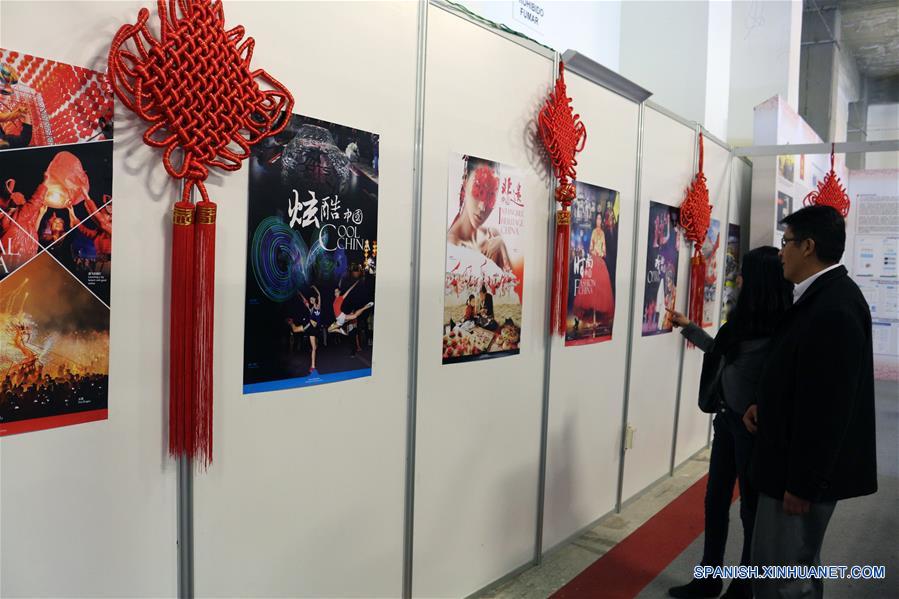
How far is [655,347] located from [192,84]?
10.2 feet

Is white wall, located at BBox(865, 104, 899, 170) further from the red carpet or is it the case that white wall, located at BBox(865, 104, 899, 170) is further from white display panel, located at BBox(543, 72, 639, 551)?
the red carpet

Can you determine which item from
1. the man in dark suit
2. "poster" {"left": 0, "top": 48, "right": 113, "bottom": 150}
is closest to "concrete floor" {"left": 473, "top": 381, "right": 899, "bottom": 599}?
the man in dark suit

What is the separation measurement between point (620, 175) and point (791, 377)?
5.52 ft

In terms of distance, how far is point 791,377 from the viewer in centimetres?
176

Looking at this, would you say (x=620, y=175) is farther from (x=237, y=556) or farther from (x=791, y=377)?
(x=237, y=556)

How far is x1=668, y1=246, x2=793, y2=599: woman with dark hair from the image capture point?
222 centimetres

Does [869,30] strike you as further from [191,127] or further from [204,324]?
[204,324]

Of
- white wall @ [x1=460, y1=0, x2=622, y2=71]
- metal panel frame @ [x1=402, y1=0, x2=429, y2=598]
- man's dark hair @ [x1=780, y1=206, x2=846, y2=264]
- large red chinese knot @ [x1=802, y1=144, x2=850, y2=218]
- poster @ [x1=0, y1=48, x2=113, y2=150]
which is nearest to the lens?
poster @ [x1=0, y1=48, x2=113, y2=150]

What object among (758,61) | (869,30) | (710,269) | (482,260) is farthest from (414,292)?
(869,30)

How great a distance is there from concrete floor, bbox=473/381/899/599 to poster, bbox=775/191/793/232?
6.50 ft

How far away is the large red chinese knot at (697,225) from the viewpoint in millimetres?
3896

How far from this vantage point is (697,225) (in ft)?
13.0

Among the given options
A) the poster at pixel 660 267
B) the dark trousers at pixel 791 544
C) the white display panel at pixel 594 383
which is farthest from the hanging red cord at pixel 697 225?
the dark trousers at pixel 791 544

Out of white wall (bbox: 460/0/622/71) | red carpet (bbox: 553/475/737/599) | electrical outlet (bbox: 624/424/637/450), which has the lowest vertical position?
red carpet (bbox: 553/475/737/599)
